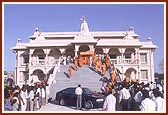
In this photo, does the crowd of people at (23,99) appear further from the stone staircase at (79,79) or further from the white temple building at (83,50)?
the white temple building at (83,50)

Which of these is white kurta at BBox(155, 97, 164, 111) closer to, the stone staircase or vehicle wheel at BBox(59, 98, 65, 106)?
vehicle wheel at BBox(59, 98, 65, 106)

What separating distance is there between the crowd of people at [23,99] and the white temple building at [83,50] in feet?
38.3

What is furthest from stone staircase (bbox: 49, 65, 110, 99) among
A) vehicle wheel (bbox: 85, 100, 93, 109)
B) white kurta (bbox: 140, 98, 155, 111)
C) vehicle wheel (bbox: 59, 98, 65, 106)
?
white kurta (bbox: 140, 98, 155, 111)

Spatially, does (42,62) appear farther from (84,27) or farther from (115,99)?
(115,99)

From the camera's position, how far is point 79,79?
18.9 meters

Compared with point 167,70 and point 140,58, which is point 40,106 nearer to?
point 167,70

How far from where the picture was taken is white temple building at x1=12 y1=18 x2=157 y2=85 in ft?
86.1

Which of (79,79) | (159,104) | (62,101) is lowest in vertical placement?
(62,101)

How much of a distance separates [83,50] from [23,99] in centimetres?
1449

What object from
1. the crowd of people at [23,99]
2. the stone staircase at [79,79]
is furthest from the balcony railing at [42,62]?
the crowd of people at [23,99]

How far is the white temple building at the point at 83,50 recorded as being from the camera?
86.1ft

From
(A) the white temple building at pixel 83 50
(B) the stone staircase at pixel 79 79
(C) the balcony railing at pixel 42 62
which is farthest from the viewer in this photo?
(C) the balcony railing at pixel 42 62

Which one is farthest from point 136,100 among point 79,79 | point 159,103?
point 79,79

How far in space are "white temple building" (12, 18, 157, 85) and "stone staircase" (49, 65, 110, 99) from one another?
471 centimetres
